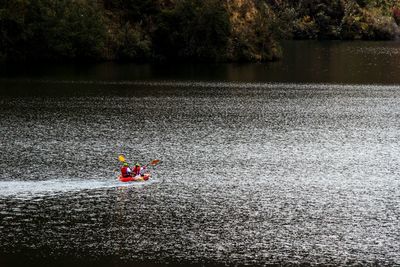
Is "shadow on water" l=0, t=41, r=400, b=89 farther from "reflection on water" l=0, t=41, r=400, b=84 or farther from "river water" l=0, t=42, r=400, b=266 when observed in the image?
"river water" l=0, t=42, r=400, b=266

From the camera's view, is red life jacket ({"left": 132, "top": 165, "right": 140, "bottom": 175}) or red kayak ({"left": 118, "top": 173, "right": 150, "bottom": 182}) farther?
red life jacket ({"left": 132, "top": 165, "right": 140, "bottom": 175})

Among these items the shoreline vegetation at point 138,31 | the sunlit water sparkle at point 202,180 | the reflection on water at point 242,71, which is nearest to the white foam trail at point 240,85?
the reflection on water at point 242,71

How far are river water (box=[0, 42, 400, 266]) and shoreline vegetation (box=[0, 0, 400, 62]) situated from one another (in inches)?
1058

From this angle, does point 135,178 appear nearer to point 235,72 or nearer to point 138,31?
point 235,72

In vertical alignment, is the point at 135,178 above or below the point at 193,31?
below

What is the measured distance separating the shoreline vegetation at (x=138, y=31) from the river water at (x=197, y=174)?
2688 centimetres

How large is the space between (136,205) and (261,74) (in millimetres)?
87233

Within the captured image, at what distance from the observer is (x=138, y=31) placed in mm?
156625

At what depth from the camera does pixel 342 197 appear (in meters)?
51.4

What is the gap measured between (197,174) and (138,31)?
104 meters

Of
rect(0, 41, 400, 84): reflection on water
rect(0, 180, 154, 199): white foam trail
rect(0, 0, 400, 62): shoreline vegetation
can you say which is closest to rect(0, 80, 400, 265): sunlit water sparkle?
rect(0, 180, 154, 199): white foam trail

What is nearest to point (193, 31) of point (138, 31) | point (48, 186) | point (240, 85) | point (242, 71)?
point (138, 31)

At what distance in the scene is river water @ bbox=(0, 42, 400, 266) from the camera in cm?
3994

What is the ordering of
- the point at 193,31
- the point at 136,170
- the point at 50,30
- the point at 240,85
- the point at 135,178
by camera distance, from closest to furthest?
the point at 135,178, the point at 136,170, the point at 240,85, the point at 50,30, the point at 193,31
